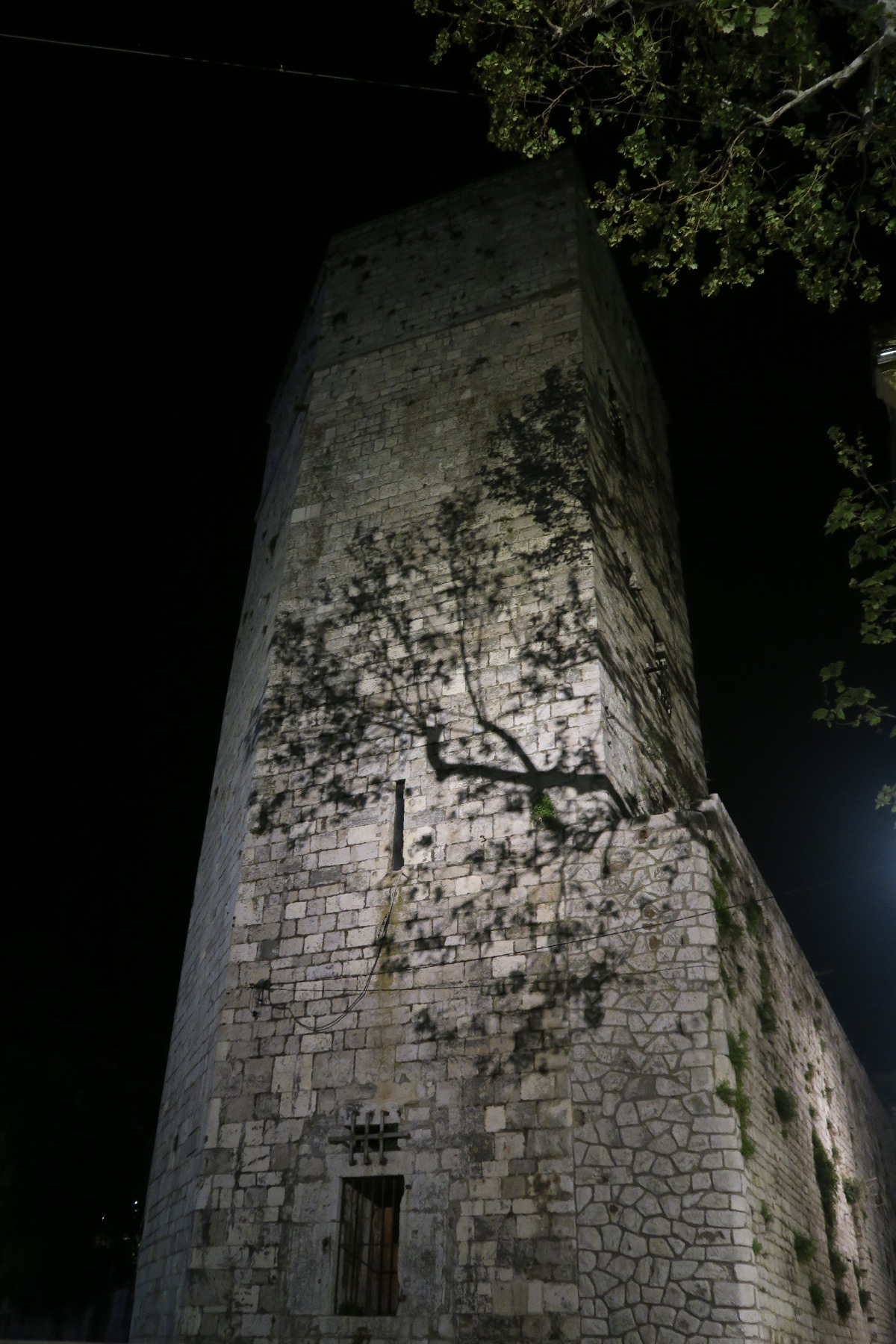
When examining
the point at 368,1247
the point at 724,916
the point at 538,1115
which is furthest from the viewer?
the point at 724,916

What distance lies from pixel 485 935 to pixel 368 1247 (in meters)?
2.98

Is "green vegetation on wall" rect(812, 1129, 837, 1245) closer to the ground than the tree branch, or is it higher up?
closer to the ground

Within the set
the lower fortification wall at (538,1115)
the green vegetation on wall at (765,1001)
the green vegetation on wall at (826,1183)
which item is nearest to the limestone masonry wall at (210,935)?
the lower fortification wall at (538,1115)

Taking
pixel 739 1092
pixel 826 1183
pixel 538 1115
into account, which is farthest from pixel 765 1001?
pixel 826 1183

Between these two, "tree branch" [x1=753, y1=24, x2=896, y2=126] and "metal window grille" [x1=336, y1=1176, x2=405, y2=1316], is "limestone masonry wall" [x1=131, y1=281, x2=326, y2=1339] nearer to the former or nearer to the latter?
"metal window grille" [x1=336, y1=1176, x2=405, y2=1316]

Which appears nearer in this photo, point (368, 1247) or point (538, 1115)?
point (538, 1115)

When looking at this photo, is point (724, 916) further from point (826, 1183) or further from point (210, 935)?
point (210, 935)

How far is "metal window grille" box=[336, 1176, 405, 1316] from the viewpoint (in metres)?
8.38

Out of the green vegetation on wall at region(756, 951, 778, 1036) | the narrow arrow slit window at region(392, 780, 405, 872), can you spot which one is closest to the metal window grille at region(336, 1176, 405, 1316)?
the narrow arrow slit window at region(392, 780, 405, 872)

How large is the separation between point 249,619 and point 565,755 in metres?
6.83

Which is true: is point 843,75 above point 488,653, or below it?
above

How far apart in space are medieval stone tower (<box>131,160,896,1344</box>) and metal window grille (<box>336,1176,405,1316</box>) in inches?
1.3

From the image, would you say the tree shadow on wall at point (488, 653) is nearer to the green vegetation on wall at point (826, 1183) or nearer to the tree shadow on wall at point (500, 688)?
the tree shadow on wall at point (500, 688)

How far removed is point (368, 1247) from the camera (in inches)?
339
